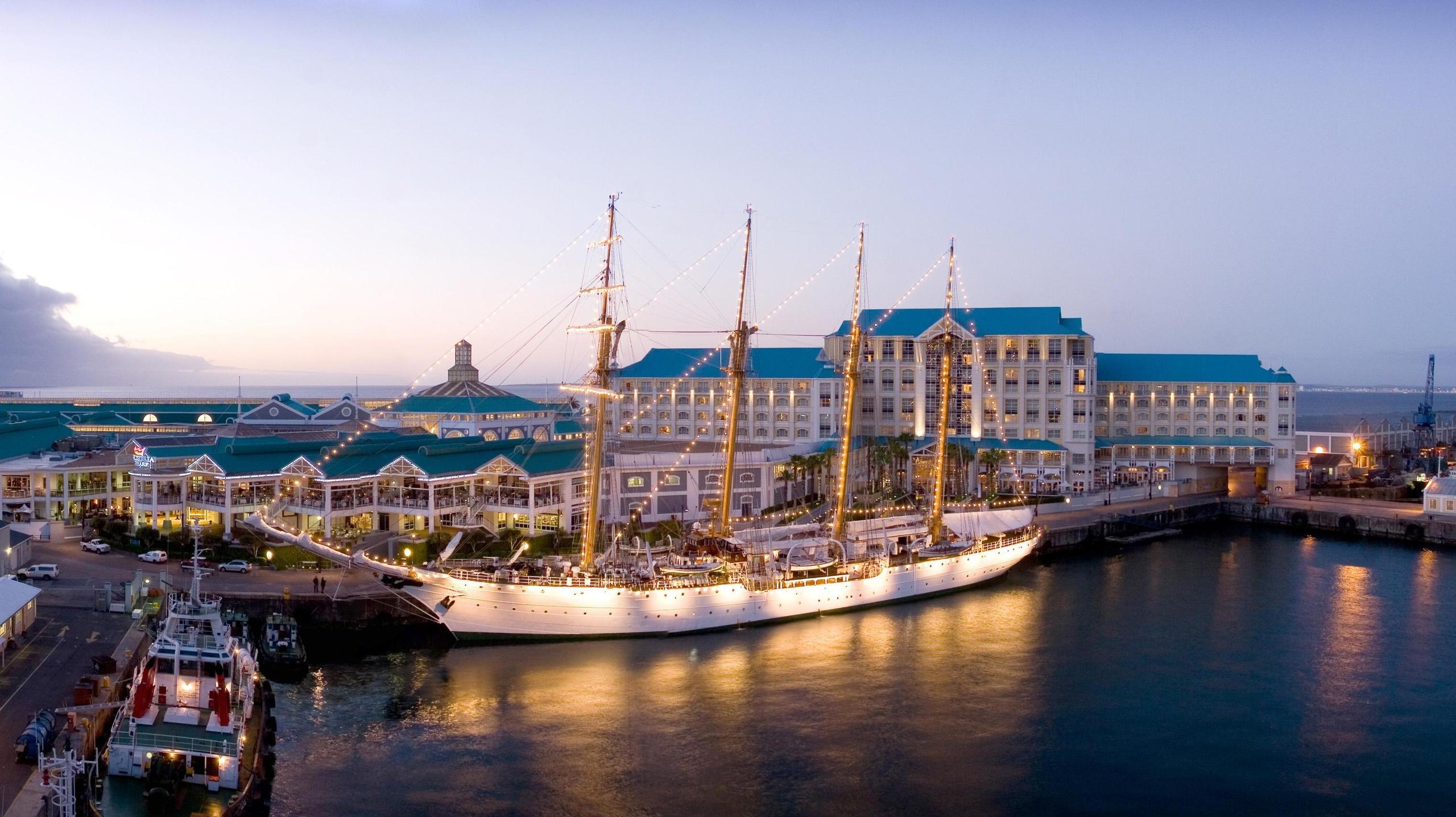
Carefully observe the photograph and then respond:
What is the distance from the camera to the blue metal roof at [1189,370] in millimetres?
70562

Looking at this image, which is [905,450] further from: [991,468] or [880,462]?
[991,468]

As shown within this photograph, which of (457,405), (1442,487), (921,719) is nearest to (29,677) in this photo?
(921,719)

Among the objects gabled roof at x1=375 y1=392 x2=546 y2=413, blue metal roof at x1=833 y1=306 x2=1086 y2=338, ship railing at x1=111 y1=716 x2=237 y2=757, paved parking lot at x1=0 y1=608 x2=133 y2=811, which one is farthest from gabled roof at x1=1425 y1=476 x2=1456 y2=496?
paved parking lot at x1=0 y1=608 x2=133 y2=811

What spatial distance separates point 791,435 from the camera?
235ft

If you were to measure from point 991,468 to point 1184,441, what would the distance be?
15926 millimetres

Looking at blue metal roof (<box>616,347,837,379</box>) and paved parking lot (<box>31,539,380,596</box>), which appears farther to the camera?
blue metal roof (<box>616,347,837,379</box>)

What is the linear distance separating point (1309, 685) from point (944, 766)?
44.3 feet

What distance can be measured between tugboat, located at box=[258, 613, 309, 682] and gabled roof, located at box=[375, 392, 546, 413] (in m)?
38.5

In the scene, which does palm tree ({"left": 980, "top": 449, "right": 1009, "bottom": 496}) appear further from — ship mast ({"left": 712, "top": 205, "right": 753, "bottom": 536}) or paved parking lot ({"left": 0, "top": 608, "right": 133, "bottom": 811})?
paved parking lot ({"left": 0, "top": 608, "right": 133, "bottom": 811})

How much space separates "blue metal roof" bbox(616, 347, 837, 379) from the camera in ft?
237

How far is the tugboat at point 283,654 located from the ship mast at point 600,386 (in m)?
10.5

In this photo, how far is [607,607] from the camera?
36281 millimetres

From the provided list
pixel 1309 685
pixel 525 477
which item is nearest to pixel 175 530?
pixel 525 477

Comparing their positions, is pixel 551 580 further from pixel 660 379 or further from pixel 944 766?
pixel 660 379
